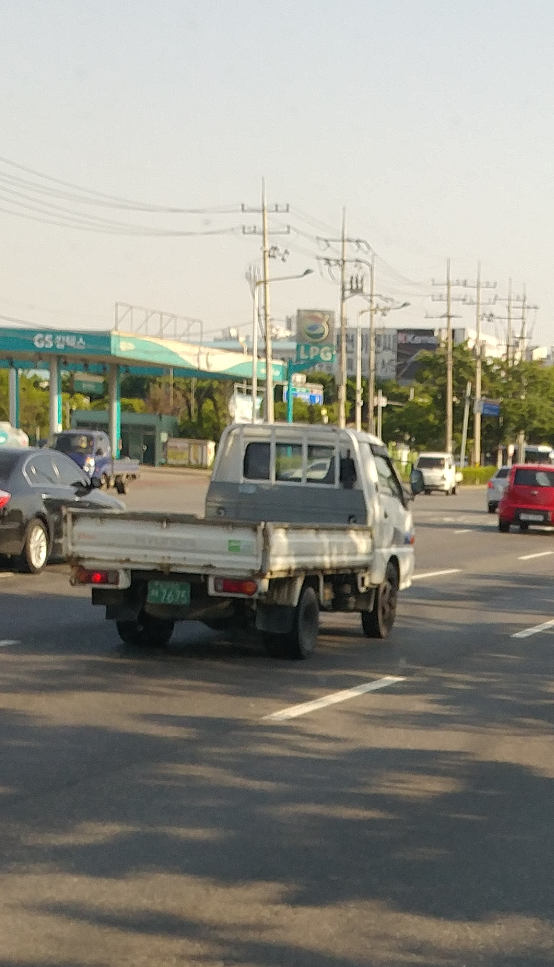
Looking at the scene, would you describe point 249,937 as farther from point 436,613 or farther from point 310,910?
point 436,613

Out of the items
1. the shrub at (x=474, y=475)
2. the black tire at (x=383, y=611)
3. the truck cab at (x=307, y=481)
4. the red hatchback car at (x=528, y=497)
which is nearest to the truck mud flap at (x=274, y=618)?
the truck cab at (x=307, y=481)

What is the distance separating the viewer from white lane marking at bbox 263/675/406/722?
1009 centimetres

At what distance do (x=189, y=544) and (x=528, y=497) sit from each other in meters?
25.1

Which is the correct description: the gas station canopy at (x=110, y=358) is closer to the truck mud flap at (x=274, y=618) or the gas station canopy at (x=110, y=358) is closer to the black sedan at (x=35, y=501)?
the black sedan at (x=35, y=501)

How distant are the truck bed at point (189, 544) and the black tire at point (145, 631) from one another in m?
0.92

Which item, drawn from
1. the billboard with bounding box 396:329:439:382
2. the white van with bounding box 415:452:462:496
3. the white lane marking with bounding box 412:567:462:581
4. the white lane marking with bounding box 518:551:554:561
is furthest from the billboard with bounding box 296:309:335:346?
the billboard with bounding box 396:329:439:382

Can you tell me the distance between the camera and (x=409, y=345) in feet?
580

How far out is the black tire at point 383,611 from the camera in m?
14.6

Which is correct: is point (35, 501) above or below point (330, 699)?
above

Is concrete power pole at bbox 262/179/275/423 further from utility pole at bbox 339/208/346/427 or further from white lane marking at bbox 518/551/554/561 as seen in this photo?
white lane marking at bbox 518/551/554/561

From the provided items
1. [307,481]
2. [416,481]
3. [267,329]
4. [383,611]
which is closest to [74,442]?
[267,329]

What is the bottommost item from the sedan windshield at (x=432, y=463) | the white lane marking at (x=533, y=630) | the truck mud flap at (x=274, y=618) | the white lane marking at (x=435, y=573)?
the white lane marking at (x=533, y=630)

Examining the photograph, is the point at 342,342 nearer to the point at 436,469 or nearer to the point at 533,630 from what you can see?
the point at 436,469

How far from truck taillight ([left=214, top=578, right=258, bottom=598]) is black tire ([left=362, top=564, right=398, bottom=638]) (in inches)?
107
